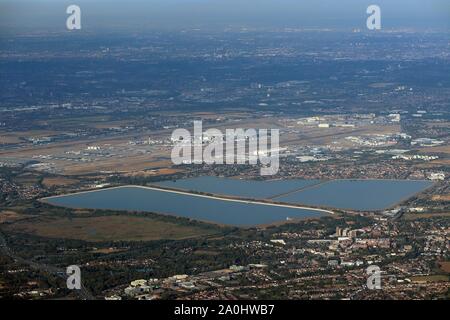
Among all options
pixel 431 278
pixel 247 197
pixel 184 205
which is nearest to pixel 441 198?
pixel 247 197

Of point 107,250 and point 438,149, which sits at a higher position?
point 107,250

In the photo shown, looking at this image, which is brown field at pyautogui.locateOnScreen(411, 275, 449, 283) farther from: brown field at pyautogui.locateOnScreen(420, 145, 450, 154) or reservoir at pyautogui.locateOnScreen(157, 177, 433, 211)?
brown field at pyautogui.locateOnScreen(420, 145, 450, 154)

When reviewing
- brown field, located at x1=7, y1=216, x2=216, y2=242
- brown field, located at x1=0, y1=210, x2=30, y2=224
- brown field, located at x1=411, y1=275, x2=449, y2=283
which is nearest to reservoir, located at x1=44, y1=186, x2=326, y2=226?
brown field, located at x1=7, y1=216, x2=216, y2=242

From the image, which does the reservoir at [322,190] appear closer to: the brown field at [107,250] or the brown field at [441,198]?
the brown field at [441,198]

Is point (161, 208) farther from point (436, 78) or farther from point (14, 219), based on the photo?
point (436, 78)

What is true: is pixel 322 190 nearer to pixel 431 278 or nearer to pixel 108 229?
pixel 108 229
